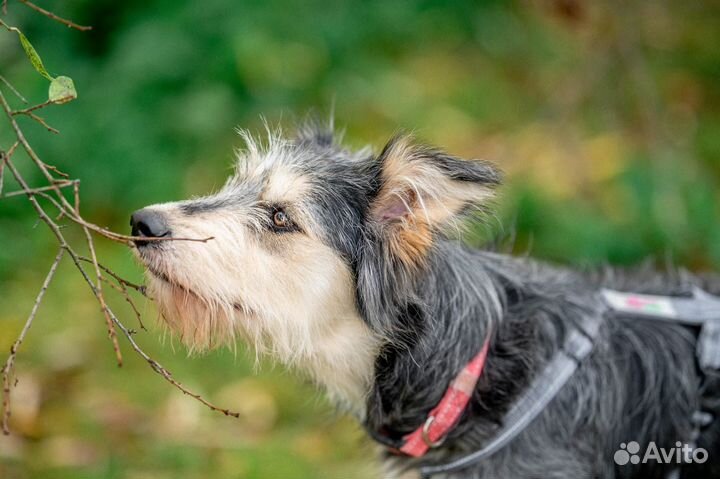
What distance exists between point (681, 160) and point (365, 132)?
2.38m

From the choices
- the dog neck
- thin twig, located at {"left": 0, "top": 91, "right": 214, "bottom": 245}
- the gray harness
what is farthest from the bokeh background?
thin twig, located at {"left": 0, "top": 91, "right": 214, "bottom": 245}

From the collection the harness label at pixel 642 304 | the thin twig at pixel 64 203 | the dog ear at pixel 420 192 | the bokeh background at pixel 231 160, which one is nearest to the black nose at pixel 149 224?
the thin twig at pixel 64 203

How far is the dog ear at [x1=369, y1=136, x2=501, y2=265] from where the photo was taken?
9.19 ft

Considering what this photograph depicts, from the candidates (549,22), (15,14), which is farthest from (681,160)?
(15,14)

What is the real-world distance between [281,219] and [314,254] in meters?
0.19

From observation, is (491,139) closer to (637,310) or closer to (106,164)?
(106,164)

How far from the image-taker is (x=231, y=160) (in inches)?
226

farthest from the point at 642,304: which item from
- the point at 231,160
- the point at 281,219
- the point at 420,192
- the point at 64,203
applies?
the point at 231,160

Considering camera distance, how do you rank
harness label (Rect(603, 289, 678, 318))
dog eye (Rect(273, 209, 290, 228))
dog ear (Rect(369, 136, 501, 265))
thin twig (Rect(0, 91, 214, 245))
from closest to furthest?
thin twig (Rect(0, 91, 214, 245)) → dog ear (Rect(369, 136, 501, 265)) → dog eye (Rect(273, 209, 290, 228)) → harness label (Rect(603, 289, 678, 318))

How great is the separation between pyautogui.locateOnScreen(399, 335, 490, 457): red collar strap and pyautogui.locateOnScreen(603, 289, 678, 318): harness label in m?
0.64

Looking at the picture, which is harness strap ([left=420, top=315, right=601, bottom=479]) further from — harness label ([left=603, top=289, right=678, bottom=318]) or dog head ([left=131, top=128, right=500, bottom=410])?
dog head ([left=131, top=128, right=500, bottom=410])

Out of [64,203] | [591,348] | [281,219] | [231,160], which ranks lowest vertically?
[591,348]

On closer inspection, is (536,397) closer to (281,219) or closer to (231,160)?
(281,219)

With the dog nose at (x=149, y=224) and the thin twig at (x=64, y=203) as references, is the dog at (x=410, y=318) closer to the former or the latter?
the dog nose at (x=149, y=224)
